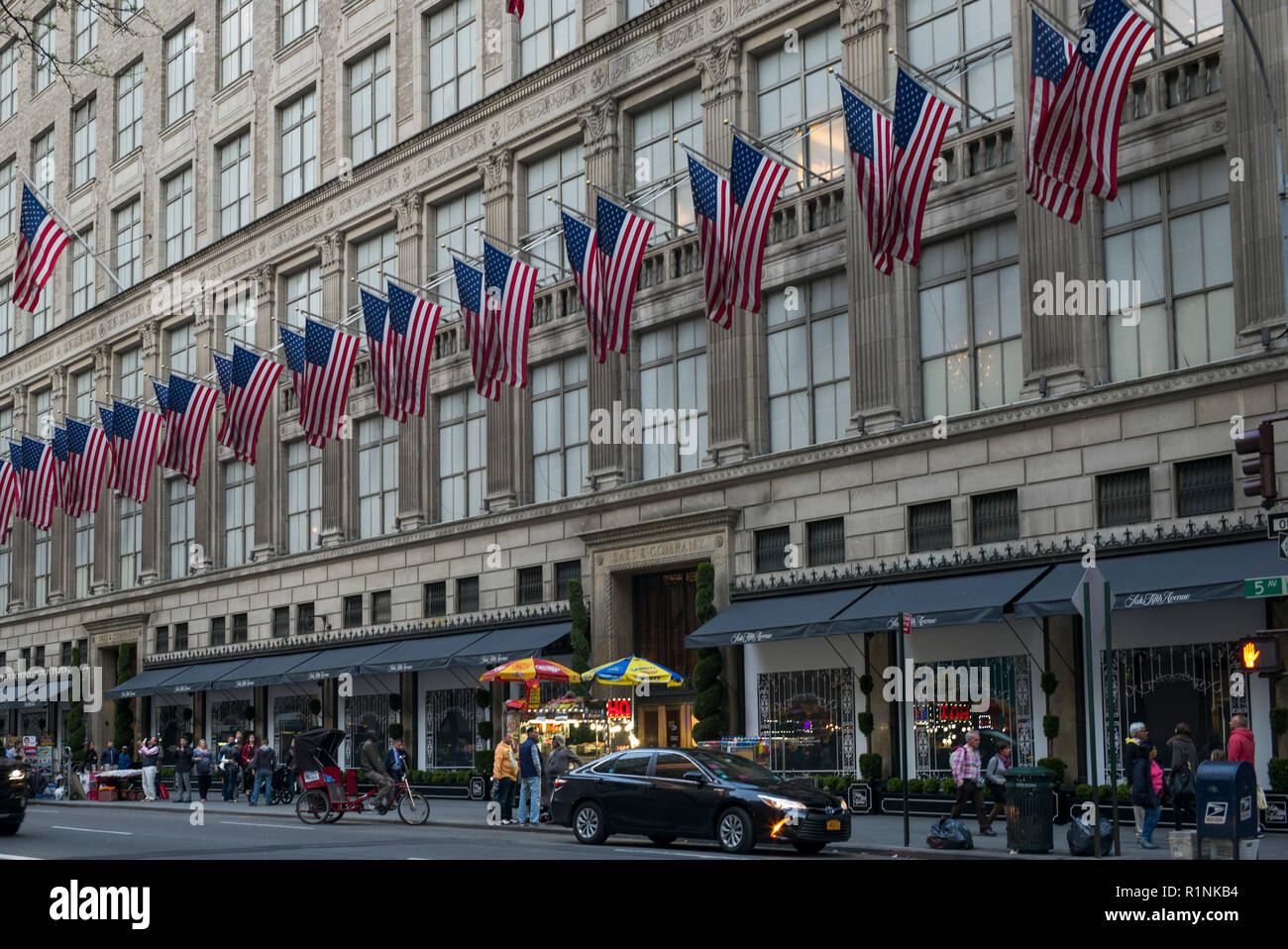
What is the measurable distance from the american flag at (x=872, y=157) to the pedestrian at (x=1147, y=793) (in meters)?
9.33

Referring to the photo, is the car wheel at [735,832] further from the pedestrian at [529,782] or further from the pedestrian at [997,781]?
the pedestrian at [529,782]

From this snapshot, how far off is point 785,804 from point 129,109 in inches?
1892

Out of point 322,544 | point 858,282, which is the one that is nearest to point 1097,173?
point 858,282

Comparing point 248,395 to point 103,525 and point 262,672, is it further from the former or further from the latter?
point 103,525

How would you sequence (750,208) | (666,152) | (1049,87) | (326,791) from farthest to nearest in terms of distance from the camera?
1. (666,152)
2. (326,791)
3. (750,208)
4. (1049,87)

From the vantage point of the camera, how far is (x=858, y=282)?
3109 cm

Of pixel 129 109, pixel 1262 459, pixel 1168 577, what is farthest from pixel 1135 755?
pixel 129 109

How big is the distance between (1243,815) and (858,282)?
16767 mm

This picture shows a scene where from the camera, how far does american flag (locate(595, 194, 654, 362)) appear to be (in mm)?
29891

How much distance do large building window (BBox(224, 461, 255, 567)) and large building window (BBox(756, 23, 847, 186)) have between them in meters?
23.7

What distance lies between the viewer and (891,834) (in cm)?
2445

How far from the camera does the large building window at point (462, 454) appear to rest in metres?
41.3

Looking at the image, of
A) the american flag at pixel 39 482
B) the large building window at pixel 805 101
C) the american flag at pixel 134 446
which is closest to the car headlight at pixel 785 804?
the large building window at pixel 805 101

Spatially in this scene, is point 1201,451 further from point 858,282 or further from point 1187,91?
point 858,282
